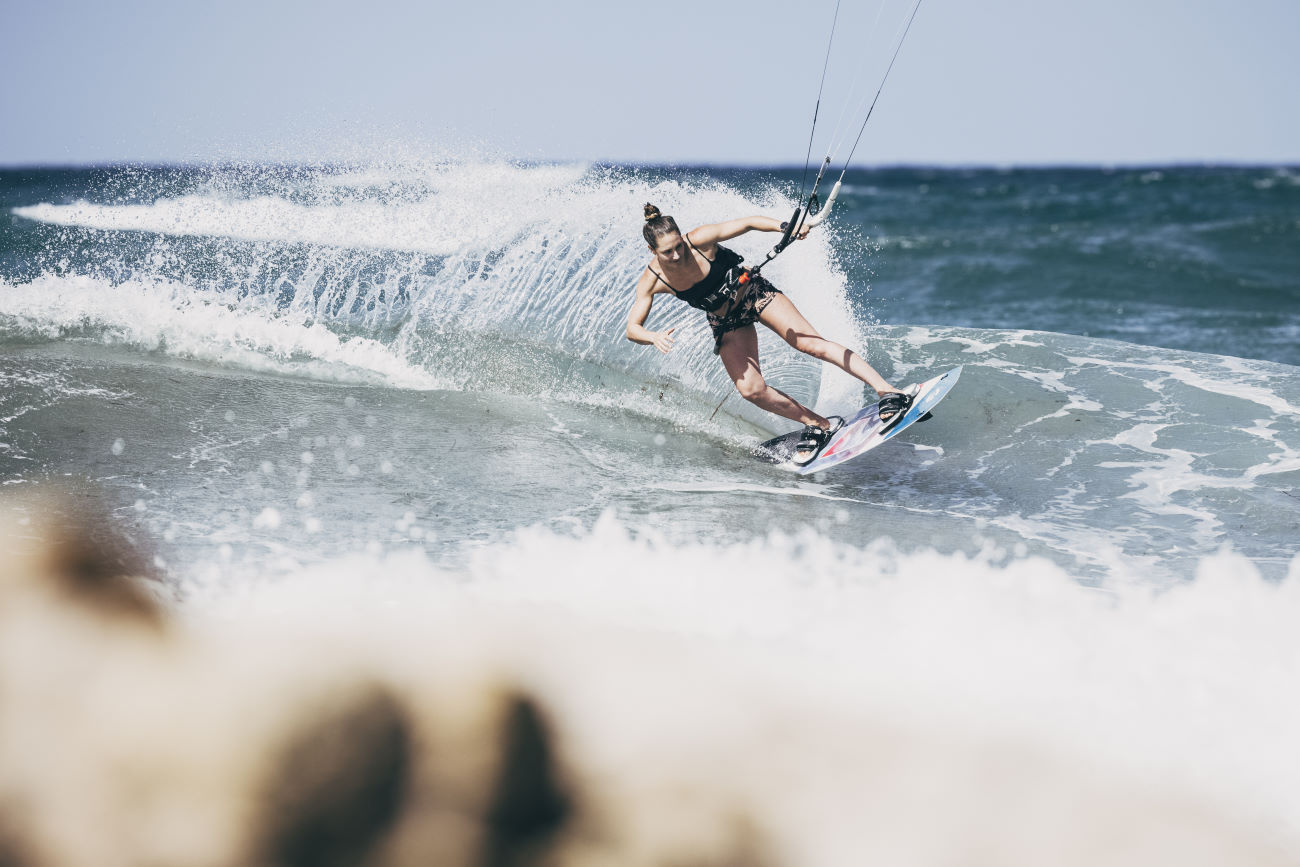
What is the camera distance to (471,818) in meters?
3.02

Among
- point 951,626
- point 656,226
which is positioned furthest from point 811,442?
point 951,626

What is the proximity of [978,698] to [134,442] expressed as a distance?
4.67 m

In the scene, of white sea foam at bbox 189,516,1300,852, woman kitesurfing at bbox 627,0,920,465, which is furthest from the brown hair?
white sea foam at bbox 189,516,1300,852

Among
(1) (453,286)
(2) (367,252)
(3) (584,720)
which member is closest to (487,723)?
(3) (584,720)

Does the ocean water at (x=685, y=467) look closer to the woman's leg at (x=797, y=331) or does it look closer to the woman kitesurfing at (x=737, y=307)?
the woman kitesurfing at (x=737, y=307)

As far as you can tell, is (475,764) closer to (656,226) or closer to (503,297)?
(656,226)

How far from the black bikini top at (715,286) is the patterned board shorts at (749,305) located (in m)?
0.08

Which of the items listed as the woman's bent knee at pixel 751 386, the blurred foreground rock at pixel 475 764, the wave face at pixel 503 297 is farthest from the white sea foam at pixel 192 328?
the blurred foreground rock at pixel 475 764

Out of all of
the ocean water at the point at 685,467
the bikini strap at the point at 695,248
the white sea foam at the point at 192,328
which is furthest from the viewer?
the white sea foam at the point at 192,328

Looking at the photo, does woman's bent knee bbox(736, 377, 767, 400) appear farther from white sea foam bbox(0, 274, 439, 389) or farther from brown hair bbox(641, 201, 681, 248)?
white sea foam bbox(0, 274, 439, 389)

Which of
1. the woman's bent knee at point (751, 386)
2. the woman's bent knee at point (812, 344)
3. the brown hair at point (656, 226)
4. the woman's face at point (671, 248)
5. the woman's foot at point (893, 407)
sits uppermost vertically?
the brown hair at point (656, 226)

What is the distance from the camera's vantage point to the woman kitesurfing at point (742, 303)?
17.9 feet

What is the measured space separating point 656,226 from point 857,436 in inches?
A: 70.8

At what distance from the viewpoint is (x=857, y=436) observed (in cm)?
598
